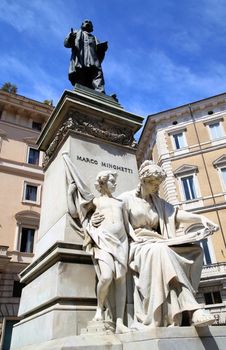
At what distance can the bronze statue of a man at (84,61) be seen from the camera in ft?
25.6

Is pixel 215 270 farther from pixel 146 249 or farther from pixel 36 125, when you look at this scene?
pixel 146 249

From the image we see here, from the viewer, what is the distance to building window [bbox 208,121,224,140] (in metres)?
28.1

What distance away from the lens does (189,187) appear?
2656cm

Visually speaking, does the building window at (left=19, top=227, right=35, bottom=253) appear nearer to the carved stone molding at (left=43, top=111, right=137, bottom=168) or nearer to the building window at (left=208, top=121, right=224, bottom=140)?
the building window at (left=208, top=121, right=224, bottom=140)

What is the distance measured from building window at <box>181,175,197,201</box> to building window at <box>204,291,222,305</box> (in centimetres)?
753

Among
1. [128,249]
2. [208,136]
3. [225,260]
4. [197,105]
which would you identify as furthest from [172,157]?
[128,249]

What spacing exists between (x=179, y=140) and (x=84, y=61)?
22741 millimetres

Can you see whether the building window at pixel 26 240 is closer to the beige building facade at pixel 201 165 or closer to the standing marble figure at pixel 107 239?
the beige building facade at pixel 201 165

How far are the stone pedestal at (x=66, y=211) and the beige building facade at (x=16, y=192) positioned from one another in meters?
17.1

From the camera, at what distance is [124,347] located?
2.99 metres

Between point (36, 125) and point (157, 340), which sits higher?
point (36, 125)

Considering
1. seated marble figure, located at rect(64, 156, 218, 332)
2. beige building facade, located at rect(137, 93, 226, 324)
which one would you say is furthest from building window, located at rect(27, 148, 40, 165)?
seated marble figure, located at rect(64, 156, 218, 332)

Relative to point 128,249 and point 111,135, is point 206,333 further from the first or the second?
point 111,135

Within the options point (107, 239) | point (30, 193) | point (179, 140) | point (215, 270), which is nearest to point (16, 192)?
point (30, 193)
